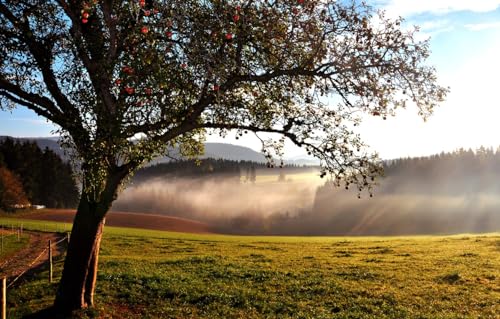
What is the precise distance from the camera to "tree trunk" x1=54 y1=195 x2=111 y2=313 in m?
19.2

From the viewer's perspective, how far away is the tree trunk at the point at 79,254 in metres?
19.2

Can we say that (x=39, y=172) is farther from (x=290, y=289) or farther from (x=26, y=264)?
(x=290, y=289)

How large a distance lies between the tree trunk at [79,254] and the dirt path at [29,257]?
742cm

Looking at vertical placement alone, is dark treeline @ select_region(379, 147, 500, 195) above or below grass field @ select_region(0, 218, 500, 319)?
above

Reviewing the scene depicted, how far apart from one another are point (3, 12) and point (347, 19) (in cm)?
1275

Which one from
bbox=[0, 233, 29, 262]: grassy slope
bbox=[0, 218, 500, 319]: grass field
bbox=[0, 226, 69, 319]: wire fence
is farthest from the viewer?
bbox=[0, 233, 29, 262]: grassy slope

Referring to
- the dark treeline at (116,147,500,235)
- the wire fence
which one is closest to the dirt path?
the wire fence

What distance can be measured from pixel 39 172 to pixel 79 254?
110304 millimetres

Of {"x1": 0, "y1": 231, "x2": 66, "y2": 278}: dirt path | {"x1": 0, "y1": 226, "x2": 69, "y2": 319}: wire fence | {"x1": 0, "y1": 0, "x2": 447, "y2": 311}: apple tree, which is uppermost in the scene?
{"x1": 0, "y1": 0, "x2": 447, "y2": 311}: apple tree

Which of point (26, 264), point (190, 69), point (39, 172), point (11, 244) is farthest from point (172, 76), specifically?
point (39, 172)

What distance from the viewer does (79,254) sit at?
19.3 m

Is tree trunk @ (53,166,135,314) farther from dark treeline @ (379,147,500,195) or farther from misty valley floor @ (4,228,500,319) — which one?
dark treeline @ (379,147,500,195)

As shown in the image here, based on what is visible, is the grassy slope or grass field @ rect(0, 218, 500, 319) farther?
the grassy slope

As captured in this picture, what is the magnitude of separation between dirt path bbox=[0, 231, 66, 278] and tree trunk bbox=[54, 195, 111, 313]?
292 inches
